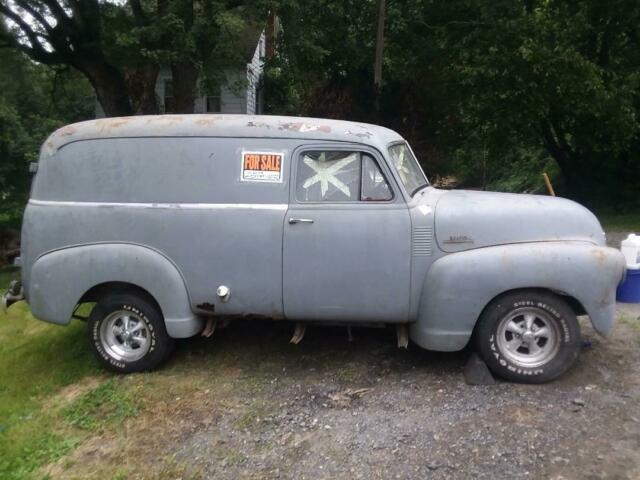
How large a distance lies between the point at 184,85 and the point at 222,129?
8.99 m

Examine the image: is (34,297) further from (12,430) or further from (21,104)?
(21,104)

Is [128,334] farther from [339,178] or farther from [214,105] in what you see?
[214,105]

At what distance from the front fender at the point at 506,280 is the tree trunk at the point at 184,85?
9429 mm

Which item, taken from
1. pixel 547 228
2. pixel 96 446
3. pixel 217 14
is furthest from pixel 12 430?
pixel 217 14

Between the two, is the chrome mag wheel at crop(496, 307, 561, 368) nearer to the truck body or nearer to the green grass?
the truck body

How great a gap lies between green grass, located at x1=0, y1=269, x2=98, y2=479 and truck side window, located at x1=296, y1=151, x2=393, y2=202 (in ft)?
8.21

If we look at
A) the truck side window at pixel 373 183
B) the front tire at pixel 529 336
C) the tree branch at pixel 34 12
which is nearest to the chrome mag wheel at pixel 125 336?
the truck side window at pixel 373 183

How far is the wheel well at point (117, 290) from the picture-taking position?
5289mm

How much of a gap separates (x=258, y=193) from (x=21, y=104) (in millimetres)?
28874

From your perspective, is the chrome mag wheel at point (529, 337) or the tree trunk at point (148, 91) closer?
the chrome mag wheel at point (529, 337)

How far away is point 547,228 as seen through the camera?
15.8ft

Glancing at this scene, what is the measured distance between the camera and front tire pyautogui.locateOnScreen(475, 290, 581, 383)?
4.66m

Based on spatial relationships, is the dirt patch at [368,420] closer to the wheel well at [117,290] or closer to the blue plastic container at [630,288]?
the blue plastic container at [630,288]

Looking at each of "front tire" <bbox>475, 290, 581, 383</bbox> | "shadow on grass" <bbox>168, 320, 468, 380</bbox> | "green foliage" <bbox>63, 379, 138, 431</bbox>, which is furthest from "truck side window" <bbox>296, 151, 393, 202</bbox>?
"green foliage" <bbox>63, 379, 138, 431</bbox>
